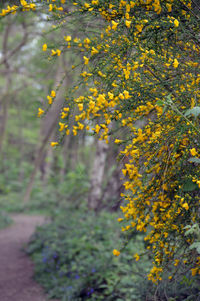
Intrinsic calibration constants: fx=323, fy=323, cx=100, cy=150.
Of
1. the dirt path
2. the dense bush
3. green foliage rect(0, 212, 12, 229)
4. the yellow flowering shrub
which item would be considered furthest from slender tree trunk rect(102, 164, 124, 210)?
green foliage rect(0, 212, 12, 229)

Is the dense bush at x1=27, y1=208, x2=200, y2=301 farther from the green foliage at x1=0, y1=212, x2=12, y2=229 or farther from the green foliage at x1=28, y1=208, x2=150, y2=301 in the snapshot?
the green foliage at x1=0, y1=212, x2=12, y2=229

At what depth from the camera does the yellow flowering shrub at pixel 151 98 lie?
8.46 feet

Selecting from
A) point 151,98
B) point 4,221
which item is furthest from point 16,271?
point 4,221

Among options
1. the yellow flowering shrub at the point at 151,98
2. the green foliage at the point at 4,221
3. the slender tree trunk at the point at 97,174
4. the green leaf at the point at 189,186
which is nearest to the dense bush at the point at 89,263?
the slender tree trunk at the point at 97,174

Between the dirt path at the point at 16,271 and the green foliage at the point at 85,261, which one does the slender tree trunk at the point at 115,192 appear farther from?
the dirt path at the point at 16,271

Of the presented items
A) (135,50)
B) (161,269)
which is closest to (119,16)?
(135,50)

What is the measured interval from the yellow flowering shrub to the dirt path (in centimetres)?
320

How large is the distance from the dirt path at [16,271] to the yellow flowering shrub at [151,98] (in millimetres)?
3201

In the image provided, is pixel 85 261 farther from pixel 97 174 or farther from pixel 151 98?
pixel 151 98

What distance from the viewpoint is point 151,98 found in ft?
9.21

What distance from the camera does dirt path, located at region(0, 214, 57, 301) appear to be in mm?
5289

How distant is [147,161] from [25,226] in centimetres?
978

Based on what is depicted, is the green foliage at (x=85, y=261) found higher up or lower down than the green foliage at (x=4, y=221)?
higher up

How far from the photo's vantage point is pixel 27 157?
28766mm
